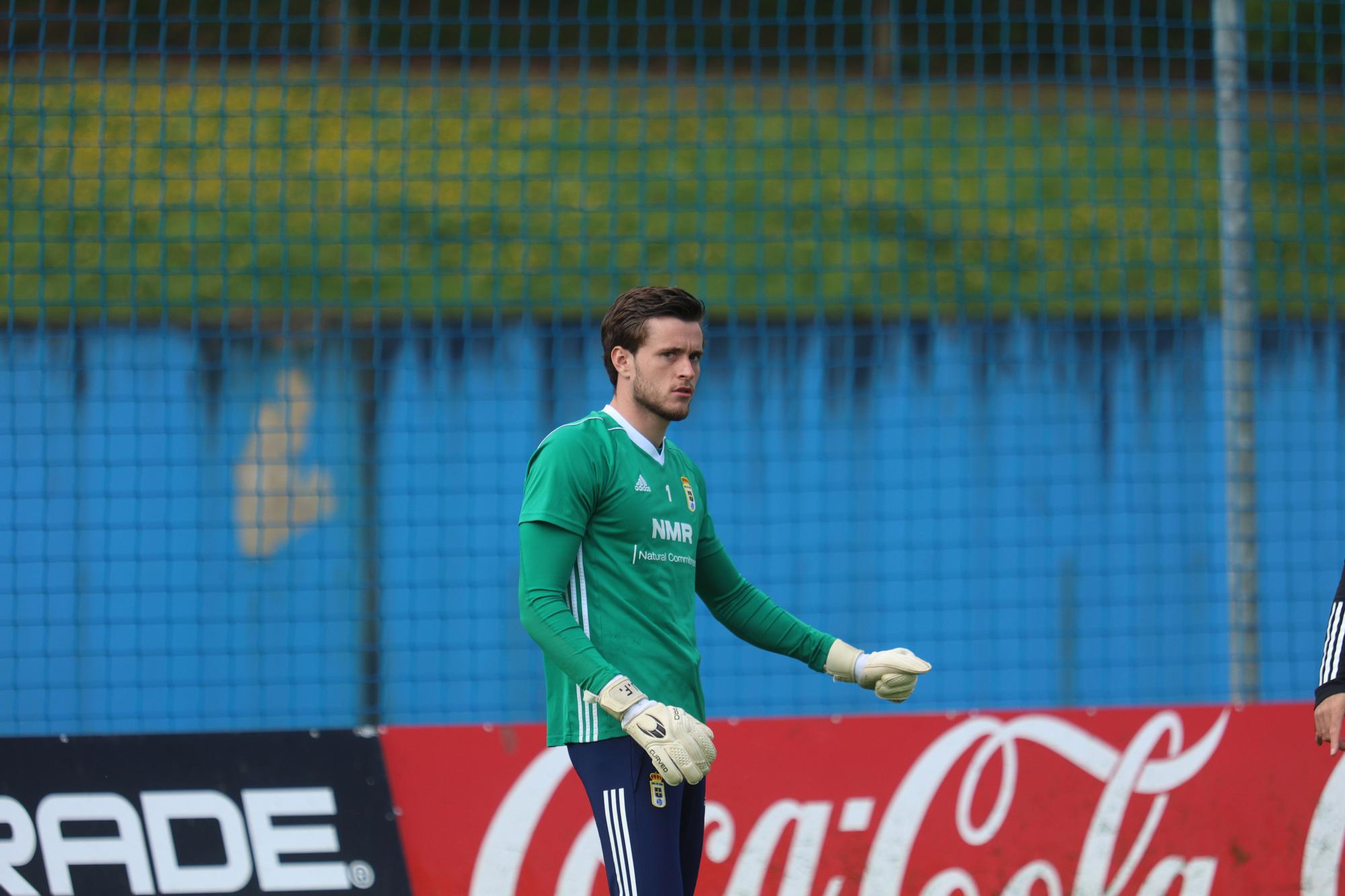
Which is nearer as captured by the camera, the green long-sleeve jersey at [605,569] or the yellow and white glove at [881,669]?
the green long-sleeve jersey at [605,569]

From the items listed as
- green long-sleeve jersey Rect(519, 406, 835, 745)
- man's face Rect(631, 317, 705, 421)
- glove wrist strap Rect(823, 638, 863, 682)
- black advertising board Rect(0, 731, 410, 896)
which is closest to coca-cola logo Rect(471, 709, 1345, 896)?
black advertising board Rect(0, 731, 410, 896)

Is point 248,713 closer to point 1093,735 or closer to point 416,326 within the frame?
point 416,326

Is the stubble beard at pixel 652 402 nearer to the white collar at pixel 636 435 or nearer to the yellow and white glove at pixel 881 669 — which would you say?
the white collar at pixel 636 435

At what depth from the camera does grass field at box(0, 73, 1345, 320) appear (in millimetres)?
7207

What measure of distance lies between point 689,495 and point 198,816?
2102mm

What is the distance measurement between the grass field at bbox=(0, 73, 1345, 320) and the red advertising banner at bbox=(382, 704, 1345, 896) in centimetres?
328

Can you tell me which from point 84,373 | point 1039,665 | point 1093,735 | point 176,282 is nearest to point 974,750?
point 1093,735

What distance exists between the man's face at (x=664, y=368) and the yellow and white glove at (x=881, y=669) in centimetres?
70

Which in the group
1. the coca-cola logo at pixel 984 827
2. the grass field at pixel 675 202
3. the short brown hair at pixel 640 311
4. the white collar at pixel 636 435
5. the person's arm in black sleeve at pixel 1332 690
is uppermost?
the grass field at pixel 675 202

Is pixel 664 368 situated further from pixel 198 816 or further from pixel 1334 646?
pixel 198 816

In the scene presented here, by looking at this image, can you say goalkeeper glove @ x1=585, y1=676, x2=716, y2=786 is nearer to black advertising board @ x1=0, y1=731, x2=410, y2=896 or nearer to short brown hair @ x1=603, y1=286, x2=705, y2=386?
short brown hair @ x1=603, y1=286, x2=705, y2=386

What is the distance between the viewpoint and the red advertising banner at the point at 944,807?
13.3 ft

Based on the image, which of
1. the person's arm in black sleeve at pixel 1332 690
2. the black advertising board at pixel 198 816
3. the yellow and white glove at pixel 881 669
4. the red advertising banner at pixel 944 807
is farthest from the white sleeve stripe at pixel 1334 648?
the black advertising board at pixel 198 816

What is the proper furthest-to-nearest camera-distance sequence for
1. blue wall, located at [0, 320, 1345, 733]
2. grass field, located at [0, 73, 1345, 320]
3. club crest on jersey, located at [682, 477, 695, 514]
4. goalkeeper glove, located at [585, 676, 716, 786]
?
grass field, located at [0, 73, 1345, 320]
blue wall, located at [0, 320, 1345, 733]
club crest on jersey, located at [682, 477, 695, 514]
goalkeeper glove, located at [585, 676, 716, 786]
